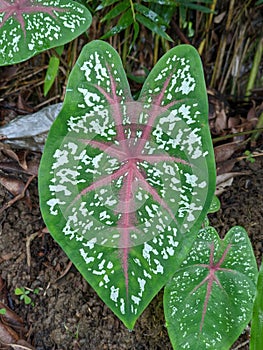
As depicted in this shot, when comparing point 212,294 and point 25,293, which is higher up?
point 212,294

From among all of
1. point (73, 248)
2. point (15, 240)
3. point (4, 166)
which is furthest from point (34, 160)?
point (73, 248)

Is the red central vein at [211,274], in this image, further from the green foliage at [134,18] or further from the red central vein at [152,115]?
the green foliage at [134,18]

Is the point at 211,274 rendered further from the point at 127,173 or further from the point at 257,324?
the point at 127,173

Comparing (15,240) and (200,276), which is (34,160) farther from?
(200,276)

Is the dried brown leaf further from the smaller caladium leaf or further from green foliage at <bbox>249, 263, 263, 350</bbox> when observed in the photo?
green foliage at <bbox>249, 263, 263, 350</bbox>

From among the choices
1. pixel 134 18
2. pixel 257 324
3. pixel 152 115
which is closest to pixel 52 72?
pixel 134 18

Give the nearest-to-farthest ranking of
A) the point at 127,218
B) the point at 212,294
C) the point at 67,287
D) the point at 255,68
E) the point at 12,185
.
A: the point at 127,218, the point at 212,294, the point at 67,287, the point at 12,185, the point at 255,68

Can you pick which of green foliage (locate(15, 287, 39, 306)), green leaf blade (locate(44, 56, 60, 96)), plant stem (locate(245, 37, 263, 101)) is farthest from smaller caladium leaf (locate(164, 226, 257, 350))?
plant stem (locate(245, 37, 263, 101))

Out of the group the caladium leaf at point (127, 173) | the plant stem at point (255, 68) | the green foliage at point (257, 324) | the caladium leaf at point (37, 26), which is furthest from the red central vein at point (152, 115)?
the plant stem at point (255, 68)
